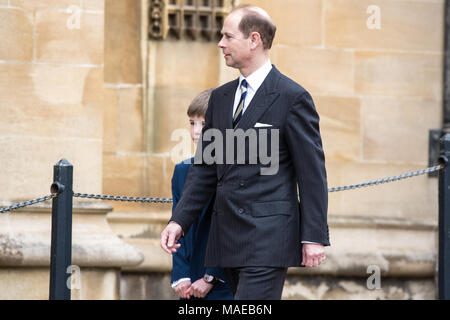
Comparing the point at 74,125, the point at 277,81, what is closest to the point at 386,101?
the point at 74,125

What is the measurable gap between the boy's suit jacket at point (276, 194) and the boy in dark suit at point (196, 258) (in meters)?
0.28

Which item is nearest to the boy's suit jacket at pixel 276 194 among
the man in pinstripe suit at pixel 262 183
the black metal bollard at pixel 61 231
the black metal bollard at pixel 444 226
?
the man in pinstripe suit at pixel 262 183

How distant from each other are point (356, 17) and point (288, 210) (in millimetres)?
3750

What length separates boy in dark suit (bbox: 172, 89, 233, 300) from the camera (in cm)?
475

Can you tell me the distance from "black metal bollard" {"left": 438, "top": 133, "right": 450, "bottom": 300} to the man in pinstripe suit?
1.71 m

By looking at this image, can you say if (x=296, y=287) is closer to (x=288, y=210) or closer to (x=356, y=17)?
(x=356, y=17)

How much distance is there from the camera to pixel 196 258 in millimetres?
4914

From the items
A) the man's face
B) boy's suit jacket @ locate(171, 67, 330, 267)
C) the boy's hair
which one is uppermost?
the man's face

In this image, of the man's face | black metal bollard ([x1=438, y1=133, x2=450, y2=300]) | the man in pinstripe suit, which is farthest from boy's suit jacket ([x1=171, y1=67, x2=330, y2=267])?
black metal bollard ([x1=438, y1=133, x2=450, y2=300])

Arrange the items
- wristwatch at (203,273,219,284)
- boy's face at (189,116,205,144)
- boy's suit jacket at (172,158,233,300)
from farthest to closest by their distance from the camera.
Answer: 1. boy's face at (189,116,205,144)
2. boy's suit jacket at (172,158,233,300)
3. wristwatch at (203,273,219,284)

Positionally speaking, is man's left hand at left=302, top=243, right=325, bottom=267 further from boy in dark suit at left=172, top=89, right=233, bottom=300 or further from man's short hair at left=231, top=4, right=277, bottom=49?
man's short hair at left=231, top=4, right=277, bottom=49

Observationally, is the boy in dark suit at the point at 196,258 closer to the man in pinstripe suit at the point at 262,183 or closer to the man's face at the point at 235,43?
the man in pinstripe suit at the point at 262,183

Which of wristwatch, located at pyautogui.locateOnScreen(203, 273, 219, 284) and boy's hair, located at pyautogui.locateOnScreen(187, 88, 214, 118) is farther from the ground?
boy's hair, located at pyautogui.locateOnScreen(187, 88, 214, 118)

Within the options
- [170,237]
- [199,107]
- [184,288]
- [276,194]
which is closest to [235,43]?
[199,107]
